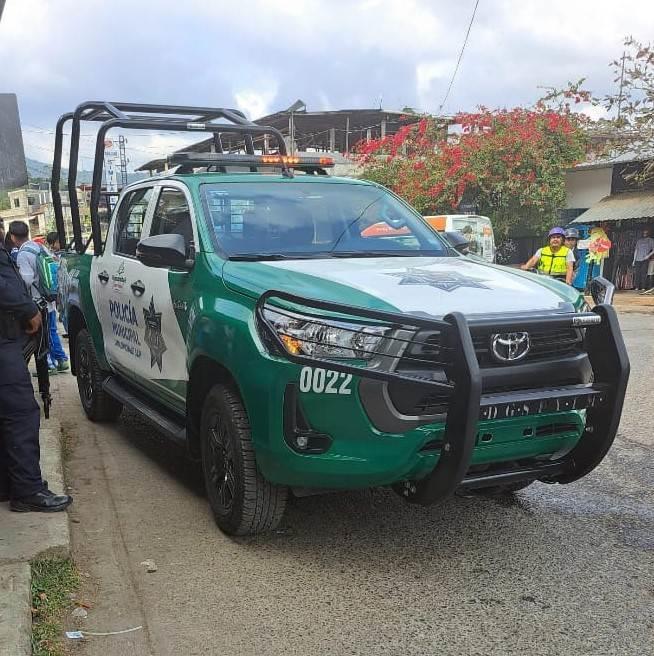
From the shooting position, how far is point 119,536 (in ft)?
12.6

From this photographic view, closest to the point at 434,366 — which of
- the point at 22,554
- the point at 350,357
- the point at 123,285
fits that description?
the point at 350,357

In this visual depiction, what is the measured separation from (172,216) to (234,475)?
182cm

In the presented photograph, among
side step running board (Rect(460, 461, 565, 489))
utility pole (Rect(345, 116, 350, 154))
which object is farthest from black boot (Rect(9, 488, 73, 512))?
utility pole (Rect(345, 116, 350, 154))

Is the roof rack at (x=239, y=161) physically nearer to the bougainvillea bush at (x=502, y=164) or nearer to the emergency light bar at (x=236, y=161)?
the emergency light bar at (x=236, y=161)

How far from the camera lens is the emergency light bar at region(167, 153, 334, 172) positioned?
4843mm

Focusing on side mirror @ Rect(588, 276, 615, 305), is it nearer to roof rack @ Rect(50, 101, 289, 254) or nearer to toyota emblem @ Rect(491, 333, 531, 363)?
toyota emblem @ Rect(491, 333, 531, 363)

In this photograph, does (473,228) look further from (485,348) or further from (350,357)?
(350,357)

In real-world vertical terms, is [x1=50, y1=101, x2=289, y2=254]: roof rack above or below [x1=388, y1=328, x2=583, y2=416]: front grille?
above

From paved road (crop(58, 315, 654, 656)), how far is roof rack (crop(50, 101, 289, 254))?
2.43m

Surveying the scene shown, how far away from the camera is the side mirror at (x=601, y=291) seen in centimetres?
361

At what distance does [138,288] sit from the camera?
4703 millimetres

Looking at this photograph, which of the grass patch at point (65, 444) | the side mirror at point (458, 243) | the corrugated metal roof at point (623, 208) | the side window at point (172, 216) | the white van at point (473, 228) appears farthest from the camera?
the corrugated metal roof at point (623, 208)

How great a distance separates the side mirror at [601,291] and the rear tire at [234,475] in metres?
1.84

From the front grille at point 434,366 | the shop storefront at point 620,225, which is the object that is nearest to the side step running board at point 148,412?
the front grille at point 434,366
